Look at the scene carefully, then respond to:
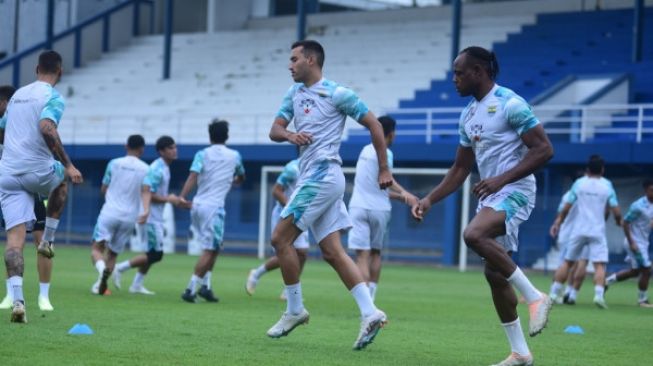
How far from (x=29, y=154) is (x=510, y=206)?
4.67 meters

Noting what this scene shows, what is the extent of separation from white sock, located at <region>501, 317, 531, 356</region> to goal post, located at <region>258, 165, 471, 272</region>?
774 inches

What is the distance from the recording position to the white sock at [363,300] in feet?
32.1

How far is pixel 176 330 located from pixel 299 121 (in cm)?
223

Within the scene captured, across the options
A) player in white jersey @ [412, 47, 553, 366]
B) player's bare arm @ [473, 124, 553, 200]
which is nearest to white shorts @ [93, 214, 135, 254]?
player in white jersey @ [412, 47, 553, 366]

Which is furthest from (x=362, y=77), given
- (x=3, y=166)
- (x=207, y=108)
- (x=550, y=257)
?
(x=3, y=166)

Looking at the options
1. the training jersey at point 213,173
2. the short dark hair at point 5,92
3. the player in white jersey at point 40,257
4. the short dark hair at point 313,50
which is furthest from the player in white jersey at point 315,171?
the training jersey at point 213,173

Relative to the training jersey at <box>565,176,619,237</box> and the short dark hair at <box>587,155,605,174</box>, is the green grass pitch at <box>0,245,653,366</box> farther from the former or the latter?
the short dark hair at <box>587,155,605,174</box>

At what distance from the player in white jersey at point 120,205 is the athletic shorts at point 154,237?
0.23 m

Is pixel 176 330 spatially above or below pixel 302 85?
below

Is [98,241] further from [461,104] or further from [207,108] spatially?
[207,108]

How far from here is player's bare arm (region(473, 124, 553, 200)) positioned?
8.70 m

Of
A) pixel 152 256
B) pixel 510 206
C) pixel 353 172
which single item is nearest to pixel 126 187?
pixel 152 256

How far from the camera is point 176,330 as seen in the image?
11016 millimetres

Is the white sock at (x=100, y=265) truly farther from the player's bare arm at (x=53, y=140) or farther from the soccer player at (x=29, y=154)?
the player's bare arm at (x=53, y=140)
